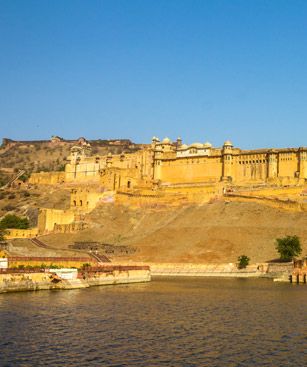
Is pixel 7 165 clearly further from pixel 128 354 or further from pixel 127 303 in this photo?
pixel 128 354

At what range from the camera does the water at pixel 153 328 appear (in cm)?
2236

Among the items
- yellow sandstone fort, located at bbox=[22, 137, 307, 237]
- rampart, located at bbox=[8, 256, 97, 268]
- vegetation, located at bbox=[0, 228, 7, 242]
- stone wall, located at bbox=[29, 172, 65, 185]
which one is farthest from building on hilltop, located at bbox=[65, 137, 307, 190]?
rampart, located at bbox=[8, 256, 97, 268]

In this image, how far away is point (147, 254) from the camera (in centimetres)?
6844

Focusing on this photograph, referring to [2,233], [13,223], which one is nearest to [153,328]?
[2,233]

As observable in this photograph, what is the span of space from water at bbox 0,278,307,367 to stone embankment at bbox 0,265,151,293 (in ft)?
5.10

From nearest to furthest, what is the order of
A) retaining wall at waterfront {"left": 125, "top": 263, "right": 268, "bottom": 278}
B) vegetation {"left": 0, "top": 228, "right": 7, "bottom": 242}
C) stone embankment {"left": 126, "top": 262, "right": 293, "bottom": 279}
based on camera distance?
stone embankment {"left": 126, "top": 262, "right": 293, "bottom": 279} → retaining wall at waterfront {"left": 125, "top": 263, "right": 268, "bottom": 278} → vegetation {"left": 0, "top": 228, "right": 7, "bottom": 242}

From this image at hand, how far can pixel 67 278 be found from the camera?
152 feet

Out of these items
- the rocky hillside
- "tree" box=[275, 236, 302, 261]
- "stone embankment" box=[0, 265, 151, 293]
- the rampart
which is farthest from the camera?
the rocky hillside

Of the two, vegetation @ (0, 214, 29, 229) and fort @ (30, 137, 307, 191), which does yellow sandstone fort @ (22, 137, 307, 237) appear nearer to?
fort @ (30, 137, 307, 191)

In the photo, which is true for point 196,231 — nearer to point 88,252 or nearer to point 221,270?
point 221,270

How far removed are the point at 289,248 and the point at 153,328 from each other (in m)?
34.5

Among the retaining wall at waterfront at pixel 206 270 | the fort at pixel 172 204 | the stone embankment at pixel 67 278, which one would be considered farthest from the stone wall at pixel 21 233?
the stone embankment at pixel 67 278

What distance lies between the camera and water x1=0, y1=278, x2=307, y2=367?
22359 mm

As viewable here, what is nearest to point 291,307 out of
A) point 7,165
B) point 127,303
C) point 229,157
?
point 127,303
